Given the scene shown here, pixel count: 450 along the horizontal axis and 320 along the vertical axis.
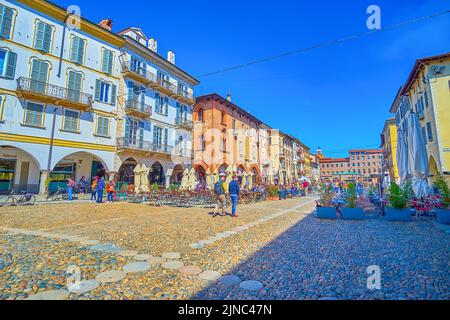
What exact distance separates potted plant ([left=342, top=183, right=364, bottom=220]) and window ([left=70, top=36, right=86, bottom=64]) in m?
21.7

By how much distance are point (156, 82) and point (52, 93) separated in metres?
9.43

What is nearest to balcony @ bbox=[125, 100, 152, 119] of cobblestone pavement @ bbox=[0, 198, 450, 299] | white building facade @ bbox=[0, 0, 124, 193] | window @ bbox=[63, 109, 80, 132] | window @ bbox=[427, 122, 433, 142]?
white building facade @ bbox=[0, 0, 124, 193]

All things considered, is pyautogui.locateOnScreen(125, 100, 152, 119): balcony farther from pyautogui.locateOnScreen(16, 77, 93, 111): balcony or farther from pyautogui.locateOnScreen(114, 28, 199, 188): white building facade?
pyautogui.locateOnScreen(16, 77, 93, 111): balcony

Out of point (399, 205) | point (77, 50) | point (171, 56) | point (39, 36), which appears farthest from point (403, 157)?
point (171, 56)

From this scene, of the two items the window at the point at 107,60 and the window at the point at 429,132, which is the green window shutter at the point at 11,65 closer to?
the window at the point at 107,60

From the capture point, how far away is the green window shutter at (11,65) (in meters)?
15.1

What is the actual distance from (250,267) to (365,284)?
5.50ft

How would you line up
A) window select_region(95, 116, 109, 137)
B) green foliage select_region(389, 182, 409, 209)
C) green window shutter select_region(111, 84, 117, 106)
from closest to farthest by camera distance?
green foliage select_region(389, 182, 409, 209), window select_region(95, 116, 109, 137), green window shutter select_region(111, 84, 117, 106)

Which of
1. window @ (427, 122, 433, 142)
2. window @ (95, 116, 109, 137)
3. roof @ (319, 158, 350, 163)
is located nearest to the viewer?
window @ (427, 122, 433, 142)

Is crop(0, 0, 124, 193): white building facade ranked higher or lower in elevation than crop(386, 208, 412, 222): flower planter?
higher

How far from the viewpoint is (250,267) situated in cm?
383

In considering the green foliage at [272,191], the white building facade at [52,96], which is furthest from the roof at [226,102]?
Answer: the green foliage at [272,191]

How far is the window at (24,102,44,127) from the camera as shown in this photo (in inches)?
624
